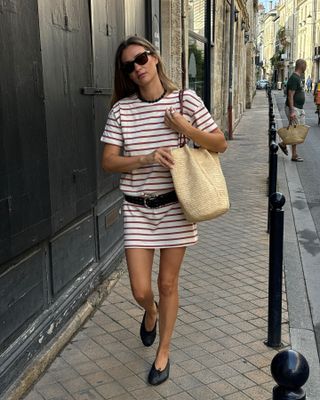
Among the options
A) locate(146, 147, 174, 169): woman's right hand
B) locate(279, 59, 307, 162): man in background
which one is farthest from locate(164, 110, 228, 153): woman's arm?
locate(279, 59, 307, 162): man in background

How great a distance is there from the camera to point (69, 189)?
147 inches

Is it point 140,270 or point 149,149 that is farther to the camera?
point 140,270

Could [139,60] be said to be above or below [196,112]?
above

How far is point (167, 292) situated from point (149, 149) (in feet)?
2.72

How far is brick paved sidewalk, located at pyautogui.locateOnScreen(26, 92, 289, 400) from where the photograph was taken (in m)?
3.10

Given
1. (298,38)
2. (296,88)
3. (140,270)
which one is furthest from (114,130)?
(298,38)

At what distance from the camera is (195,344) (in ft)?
11.9

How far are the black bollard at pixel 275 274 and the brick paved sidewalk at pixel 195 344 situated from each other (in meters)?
0.14

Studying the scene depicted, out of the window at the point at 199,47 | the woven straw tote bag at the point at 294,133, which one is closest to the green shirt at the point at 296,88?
the woven straw tote bag at the point at 294,133

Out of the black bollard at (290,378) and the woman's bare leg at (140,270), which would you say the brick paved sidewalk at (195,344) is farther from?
the black bollard at (290,378)

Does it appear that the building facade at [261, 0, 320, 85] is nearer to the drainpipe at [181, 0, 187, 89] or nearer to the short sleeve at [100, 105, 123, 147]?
the drainpipe at [181, 0, 187, 89]

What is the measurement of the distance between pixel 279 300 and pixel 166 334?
2.84ft

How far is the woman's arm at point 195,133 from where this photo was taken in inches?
108

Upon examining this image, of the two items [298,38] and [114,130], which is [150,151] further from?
[298,38]
